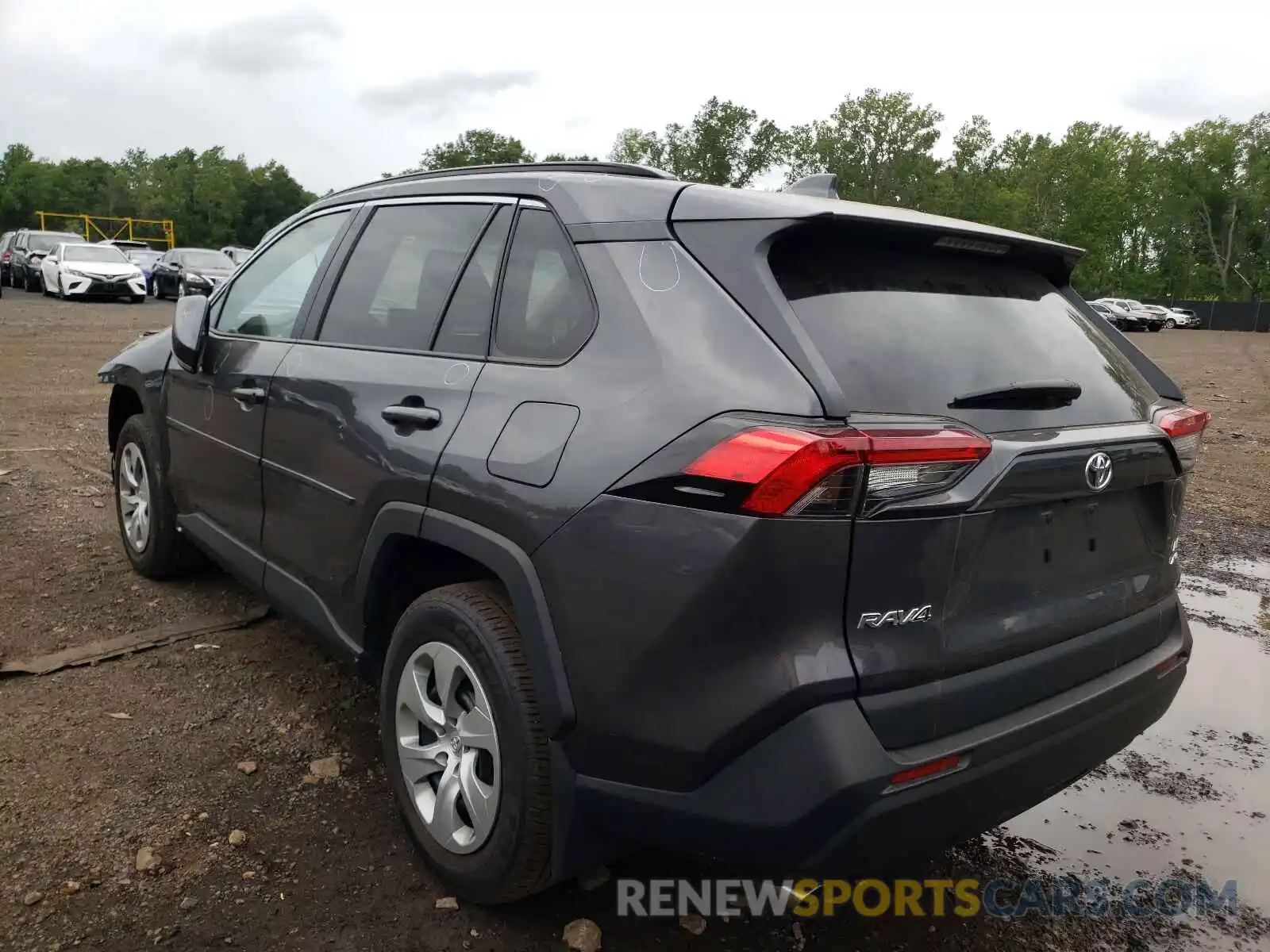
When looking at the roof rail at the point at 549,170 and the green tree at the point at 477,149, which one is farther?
the green tree at the point at 477,149

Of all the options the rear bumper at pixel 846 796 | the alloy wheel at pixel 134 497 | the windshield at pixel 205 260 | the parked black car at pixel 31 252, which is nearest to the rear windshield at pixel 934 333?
the rear bumper at pixel 846 796

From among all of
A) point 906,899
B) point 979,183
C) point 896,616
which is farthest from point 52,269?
point 979,183

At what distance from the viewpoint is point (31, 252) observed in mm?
29781

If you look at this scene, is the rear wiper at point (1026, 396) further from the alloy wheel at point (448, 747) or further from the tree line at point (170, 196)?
the tree line at point (170, 196)

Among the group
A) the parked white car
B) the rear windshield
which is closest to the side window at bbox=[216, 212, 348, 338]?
the rear windshield

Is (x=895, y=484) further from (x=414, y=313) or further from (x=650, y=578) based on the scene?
(x=414, y=313)

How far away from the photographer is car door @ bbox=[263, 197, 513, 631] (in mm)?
2588

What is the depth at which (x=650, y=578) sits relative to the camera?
1905 millimetres

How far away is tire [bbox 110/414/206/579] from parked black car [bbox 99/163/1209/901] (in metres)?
1.92

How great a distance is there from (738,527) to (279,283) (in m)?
2.58

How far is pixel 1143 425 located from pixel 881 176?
8425 centimetres

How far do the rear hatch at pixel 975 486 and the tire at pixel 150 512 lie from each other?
10.9 feet

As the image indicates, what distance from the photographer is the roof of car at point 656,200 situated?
6.98 feet

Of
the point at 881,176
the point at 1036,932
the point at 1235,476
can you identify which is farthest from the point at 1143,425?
the point at 881,176
